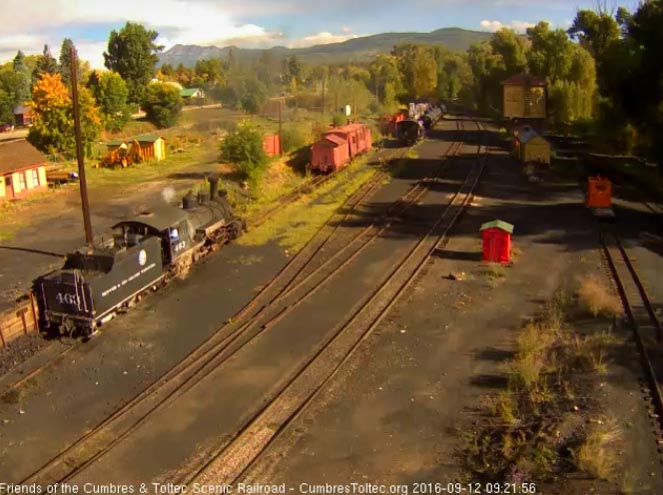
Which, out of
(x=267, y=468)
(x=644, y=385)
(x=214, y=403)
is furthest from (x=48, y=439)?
(x=644, y=385)

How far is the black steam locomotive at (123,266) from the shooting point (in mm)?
15039

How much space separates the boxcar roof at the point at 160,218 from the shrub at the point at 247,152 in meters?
13.3

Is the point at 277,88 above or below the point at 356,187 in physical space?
above

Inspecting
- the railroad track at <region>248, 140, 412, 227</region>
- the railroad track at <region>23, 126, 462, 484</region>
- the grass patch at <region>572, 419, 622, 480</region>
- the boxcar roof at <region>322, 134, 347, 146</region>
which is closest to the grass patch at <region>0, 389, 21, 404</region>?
the railroad track at <region>23, 126, 462, 484</region>

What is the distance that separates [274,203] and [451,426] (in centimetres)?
2091

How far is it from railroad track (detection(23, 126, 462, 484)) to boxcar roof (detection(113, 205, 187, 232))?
3525mm

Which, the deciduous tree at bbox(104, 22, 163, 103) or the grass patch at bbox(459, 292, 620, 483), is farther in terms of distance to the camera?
the deciduous tree at bbox(104, 22, 163, 103)

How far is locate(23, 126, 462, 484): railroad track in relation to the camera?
10570mm

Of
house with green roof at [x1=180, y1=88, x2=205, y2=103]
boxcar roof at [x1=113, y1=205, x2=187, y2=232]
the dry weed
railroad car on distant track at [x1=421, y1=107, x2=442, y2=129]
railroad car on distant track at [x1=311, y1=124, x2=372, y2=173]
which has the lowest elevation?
the dry weed

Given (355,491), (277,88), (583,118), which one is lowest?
(355,491)

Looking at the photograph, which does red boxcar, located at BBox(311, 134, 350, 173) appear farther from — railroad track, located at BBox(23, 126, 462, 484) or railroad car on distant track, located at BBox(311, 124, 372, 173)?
railroad track, located at BBox(23, 126, 462, 484)

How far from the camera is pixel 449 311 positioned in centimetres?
1695

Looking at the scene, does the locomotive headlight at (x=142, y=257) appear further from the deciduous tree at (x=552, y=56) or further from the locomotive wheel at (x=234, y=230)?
the deciduous tree at (x=552, y=56)

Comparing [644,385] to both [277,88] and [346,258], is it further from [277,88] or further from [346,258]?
[277,88]
